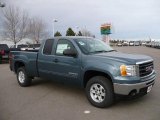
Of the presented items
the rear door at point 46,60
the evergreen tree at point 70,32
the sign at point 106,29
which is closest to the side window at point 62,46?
the rear door at point 46,60

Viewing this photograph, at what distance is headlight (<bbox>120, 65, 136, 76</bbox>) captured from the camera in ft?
18.3

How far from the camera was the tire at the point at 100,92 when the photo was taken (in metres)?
5.86

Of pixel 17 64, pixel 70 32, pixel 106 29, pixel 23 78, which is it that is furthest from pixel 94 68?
pixel 70 32

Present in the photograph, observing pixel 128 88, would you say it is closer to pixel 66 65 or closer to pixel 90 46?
pixel 90 46

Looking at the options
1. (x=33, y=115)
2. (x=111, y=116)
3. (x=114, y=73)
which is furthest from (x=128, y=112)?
(x=33, y=115)

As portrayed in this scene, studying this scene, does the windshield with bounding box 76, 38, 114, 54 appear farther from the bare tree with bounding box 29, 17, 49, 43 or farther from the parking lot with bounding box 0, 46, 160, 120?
the bare tree with bounding box 29, 17, 49, 43

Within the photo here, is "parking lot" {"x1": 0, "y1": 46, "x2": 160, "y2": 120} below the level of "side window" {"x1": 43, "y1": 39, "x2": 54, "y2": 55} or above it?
below

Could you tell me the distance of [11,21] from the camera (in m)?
41.4

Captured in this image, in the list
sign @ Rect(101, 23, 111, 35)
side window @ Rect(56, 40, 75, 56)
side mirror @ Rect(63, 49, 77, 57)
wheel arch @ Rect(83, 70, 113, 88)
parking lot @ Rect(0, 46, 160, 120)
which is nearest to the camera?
parking lot @ Rect(0, 46, 160, 120)

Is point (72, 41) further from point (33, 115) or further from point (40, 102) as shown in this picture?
point (33, 115)

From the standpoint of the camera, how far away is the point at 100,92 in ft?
20.0

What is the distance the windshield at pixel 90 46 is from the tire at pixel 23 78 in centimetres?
279

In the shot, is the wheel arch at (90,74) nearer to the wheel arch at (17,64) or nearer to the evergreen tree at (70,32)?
the wheel arch at (17,64)

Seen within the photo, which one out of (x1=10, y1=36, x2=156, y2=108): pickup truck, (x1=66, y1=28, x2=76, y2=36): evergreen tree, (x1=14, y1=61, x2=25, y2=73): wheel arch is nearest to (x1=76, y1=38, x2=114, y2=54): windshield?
(x1=10, y1=36, x2=156, y2=108): pickup truck
